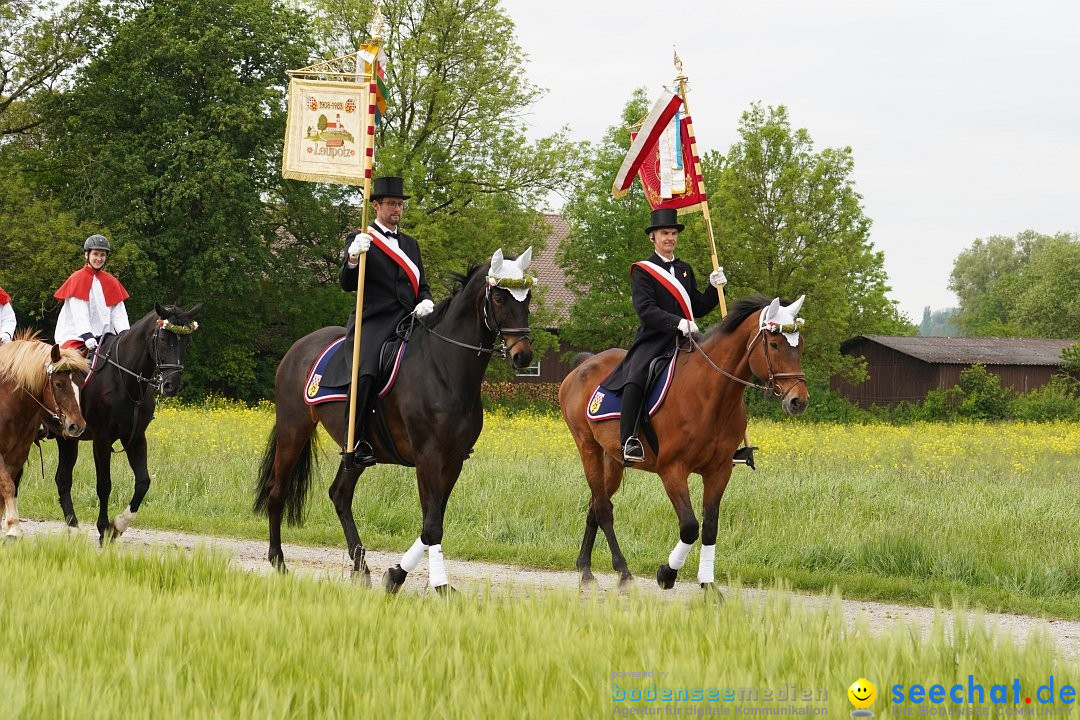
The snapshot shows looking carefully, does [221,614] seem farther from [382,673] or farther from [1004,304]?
[1004,304]

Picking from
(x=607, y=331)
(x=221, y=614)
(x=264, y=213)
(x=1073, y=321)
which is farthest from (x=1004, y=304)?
(x=221, y=614)

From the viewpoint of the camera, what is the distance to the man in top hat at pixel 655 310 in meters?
9.48

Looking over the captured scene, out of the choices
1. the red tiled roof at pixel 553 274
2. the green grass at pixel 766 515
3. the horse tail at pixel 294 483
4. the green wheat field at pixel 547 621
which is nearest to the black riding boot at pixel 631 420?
the green grass at pixel 766 515

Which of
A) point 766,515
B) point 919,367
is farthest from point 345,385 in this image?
point 919,367

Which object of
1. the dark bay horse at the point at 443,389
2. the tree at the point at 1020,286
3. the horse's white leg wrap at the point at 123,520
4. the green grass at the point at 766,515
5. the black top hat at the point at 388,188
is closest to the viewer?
the dark bay horse at the point at 443,389

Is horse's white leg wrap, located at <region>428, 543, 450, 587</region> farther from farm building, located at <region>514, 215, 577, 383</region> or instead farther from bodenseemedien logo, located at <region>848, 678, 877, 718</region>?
farm building, located at <region>514, 215, 577, 383</region>

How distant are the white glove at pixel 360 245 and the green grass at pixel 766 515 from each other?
3.24 meters

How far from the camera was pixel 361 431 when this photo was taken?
9.44 metres

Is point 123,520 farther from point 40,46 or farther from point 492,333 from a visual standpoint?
point 40,46

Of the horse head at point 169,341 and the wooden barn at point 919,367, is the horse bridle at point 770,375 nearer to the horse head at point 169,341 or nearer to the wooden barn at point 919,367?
the horse head at point 169,341

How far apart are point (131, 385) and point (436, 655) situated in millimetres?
7897

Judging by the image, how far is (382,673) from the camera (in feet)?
16.4

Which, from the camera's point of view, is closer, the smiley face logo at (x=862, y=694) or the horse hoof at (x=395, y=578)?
the smiley face logo at (x=862, y=694)

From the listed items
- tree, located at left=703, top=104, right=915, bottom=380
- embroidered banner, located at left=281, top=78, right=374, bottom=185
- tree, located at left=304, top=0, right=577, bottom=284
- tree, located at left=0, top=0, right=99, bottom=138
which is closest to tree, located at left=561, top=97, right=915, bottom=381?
tree, located at left=703, top=104, right=915, bottom=380
